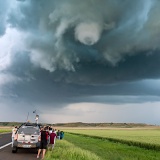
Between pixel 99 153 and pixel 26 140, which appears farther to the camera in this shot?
pixel 99 153

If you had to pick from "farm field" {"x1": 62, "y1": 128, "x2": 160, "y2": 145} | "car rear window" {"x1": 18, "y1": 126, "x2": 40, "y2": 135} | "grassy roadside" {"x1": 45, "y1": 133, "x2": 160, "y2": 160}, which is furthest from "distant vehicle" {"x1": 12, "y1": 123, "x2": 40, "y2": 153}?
"farm field" {"x1": 62, "y1": 128, "x2": 160, "y2": 145}

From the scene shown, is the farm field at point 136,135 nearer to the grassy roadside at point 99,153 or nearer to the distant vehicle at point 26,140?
the grassy roadside at point 99,153

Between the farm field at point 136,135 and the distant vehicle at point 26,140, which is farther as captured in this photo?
the farm field at point 136,135

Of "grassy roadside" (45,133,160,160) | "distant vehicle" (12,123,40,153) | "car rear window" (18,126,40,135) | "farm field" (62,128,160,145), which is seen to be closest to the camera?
"grassy roadside" (45,133,160,160)

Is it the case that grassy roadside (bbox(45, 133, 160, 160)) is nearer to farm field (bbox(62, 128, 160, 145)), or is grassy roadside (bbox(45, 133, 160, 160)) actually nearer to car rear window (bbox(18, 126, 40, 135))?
car rear window (bbox(18, 126, 40, 135))

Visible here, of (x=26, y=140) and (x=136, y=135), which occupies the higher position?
(x=136, y=135)

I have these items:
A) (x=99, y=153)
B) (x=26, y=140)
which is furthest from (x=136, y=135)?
(x=26, y=140)

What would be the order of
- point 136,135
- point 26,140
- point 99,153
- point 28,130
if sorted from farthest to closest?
1. point 136,135
2. point 99,153
3. point 28,130
4. point 26,140

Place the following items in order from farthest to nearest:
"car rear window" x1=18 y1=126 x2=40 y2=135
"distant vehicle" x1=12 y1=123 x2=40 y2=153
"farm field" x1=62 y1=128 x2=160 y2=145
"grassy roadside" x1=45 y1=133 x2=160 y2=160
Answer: "farm field" x1=62 y1=128 x2=160 y2=145 < "car rear window" x1=18 y1=126 x2=40 y2=135 < "distant vehicle" x1=12 y1=123 x2=40 y2=153 < "grassy roadside" x1=45 y1=133 x2=160 y2=160

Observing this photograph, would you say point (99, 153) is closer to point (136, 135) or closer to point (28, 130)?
point (28, 130)

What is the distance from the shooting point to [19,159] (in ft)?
66.1

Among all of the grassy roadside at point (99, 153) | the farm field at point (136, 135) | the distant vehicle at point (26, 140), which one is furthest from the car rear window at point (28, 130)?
the farm field at point (136, 135)

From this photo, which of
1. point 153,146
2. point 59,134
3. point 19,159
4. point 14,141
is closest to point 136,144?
point 153,146

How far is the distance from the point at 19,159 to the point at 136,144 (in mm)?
24585
